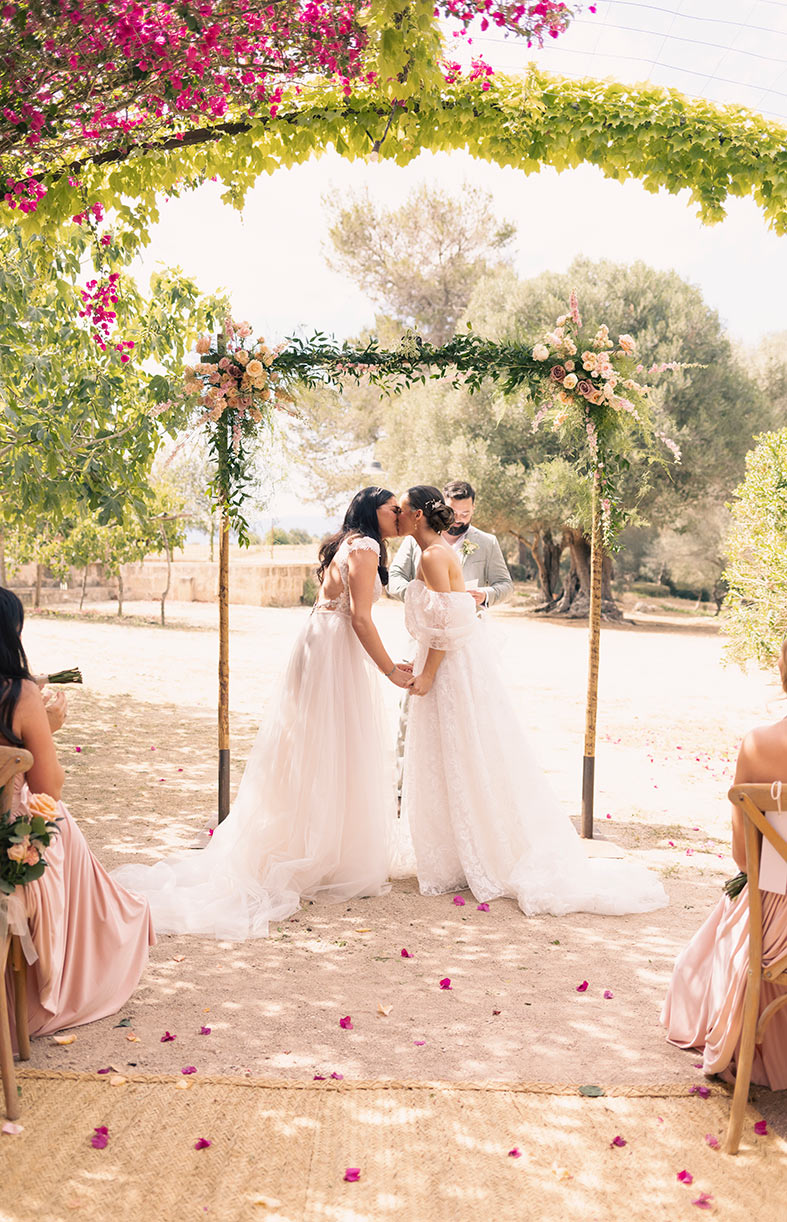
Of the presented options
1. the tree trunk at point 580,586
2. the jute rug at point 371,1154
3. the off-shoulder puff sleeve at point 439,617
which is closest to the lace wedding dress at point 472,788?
the off-shoulder puff sleeve at point 439,617

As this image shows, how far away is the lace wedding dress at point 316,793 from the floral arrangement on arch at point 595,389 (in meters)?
1.80

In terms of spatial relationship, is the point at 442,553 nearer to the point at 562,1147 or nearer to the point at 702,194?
the point at 702,194

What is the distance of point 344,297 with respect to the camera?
Result: 100.0 feet

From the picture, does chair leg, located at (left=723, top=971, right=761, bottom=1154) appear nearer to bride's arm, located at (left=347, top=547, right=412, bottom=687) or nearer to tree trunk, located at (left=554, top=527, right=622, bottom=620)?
bride's arm, located at (left=347, top=547, right=412, bottom=687)

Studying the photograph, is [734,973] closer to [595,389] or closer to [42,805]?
[42,805]

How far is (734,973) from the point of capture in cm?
295

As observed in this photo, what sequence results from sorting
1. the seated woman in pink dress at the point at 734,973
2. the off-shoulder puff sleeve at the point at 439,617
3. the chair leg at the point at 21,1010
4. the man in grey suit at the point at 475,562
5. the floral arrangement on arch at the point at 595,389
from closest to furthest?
the seated woman in pink dress at the point at 734,973
the chair leg at the point at 21,1010
the off-shoulder puff sleeve at the point at 439,617
the floral arrangement on arch at the point at 595,389
the man in grey suit at the point at 475,562

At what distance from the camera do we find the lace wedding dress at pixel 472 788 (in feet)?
15.9

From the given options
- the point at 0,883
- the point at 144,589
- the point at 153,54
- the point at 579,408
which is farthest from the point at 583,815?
the point at 144,589

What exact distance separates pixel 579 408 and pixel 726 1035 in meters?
3.91

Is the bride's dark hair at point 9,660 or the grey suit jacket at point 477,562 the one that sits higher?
the grey suit jacket at point 477,562

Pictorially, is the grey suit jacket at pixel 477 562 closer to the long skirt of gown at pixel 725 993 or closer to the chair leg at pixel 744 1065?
the long skirt of gown at pixel 725 993

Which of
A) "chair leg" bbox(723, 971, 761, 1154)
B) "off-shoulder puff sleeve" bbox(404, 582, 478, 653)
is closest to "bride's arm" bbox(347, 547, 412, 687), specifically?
"off-shoulder puff sleeve" bbox(404, 582, 478, 653)

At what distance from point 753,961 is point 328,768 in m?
2.50
